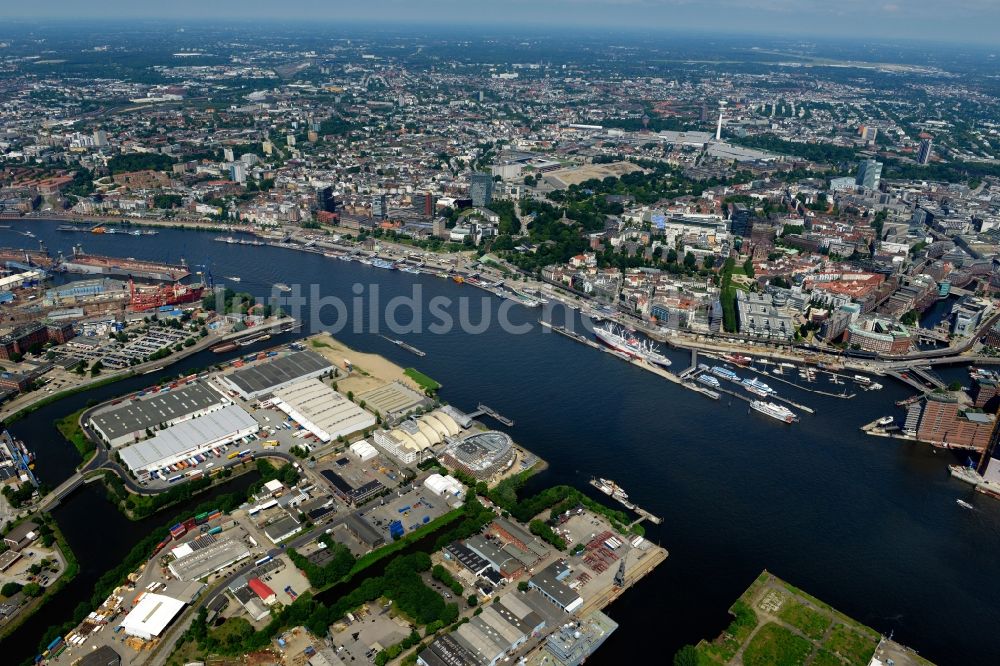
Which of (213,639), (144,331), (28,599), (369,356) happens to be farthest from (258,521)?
(144,331)

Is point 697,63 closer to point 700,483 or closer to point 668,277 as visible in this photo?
point 668,277

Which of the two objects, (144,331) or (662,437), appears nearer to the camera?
(662,437)

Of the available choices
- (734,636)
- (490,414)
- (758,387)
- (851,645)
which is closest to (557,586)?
(734,636)

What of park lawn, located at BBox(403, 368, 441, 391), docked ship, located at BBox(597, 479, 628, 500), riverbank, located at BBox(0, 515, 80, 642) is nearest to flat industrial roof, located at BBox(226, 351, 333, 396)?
park lawn, located at BBox(403, 368, 441, 391)

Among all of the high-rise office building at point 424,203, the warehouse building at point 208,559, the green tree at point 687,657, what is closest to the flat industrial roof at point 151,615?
the warehouse building at point 208,559

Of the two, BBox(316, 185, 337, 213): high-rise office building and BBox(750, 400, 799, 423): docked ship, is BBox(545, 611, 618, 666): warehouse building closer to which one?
BBox(750, 400, 799, 423): docked ship

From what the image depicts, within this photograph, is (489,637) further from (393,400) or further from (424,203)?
(424,203)
